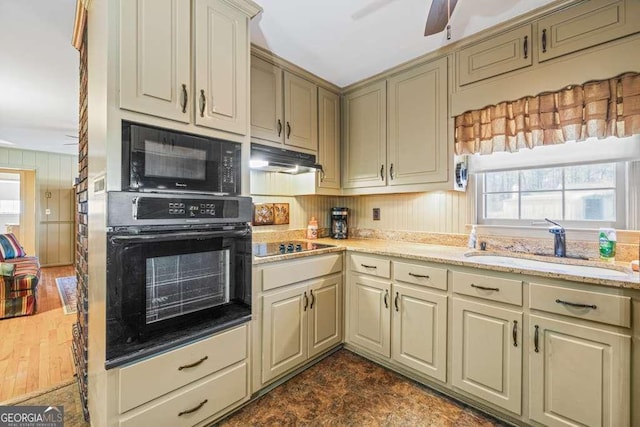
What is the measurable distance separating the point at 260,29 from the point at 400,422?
2.61m

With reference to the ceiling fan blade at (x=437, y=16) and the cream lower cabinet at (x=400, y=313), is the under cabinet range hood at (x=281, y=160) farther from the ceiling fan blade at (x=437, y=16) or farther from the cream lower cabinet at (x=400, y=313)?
the ceiling fan blade at (x=437, y=16)

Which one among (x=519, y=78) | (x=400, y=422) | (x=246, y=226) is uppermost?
(x=519, y=78)

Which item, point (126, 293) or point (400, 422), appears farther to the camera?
point (400, 422)

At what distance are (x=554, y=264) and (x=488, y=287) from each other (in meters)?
0.54

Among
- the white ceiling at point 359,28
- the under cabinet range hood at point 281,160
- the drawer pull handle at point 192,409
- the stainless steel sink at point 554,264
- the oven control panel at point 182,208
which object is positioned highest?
the white ceiling at point 359,28

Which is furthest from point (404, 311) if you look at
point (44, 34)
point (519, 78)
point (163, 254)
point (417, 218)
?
point (44, 34)

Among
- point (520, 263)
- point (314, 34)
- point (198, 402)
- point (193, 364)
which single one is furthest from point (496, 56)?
point (198, 402)

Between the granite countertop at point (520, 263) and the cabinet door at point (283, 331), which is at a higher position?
the granite countertop at point (520, 263)

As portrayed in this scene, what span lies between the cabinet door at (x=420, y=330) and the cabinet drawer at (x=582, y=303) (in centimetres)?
50

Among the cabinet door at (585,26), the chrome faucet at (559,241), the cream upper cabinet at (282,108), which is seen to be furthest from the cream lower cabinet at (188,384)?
the cabinet door at (585,26)

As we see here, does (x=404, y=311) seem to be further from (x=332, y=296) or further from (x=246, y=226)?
(x=246, y=226)

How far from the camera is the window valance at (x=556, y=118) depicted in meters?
1.54

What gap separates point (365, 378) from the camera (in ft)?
6.79

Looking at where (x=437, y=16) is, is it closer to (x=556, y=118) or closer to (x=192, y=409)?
(x=556, y=118)
